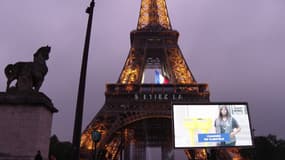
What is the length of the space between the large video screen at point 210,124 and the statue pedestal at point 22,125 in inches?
287

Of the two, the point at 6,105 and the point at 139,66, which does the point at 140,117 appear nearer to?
the point at 139,66

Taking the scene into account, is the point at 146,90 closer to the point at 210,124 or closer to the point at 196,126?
the point at 196,126

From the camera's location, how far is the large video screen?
1434cm

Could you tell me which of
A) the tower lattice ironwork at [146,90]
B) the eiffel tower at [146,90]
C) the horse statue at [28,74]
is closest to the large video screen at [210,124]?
the horse statue at [28,74]

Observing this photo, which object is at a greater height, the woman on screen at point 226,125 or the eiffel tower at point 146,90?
the eiffel tower at point 146,90

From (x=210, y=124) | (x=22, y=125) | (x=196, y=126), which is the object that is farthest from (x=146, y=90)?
(x=22, y=125)

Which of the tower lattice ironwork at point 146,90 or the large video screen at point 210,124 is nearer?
the large video screen at point 210,124

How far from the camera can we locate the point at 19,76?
10508 millimetres

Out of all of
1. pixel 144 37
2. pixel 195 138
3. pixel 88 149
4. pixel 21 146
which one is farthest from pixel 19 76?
pixel 144 37

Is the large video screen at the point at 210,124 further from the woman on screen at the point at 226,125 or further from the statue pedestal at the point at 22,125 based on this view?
the statue pedestal at the point at 22,125

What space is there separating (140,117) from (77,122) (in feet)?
95.5

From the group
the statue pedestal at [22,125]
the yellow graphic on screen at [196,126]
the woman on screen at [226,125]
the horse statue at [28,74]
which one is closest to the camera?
the statue pedestal at [22,125]

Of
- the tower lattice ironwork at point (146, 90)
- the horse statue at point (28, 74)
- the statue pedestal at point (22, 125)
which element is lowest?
the statue pedestal at point (22, 125)

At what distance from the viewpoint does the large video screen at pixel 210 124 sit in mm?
14344
